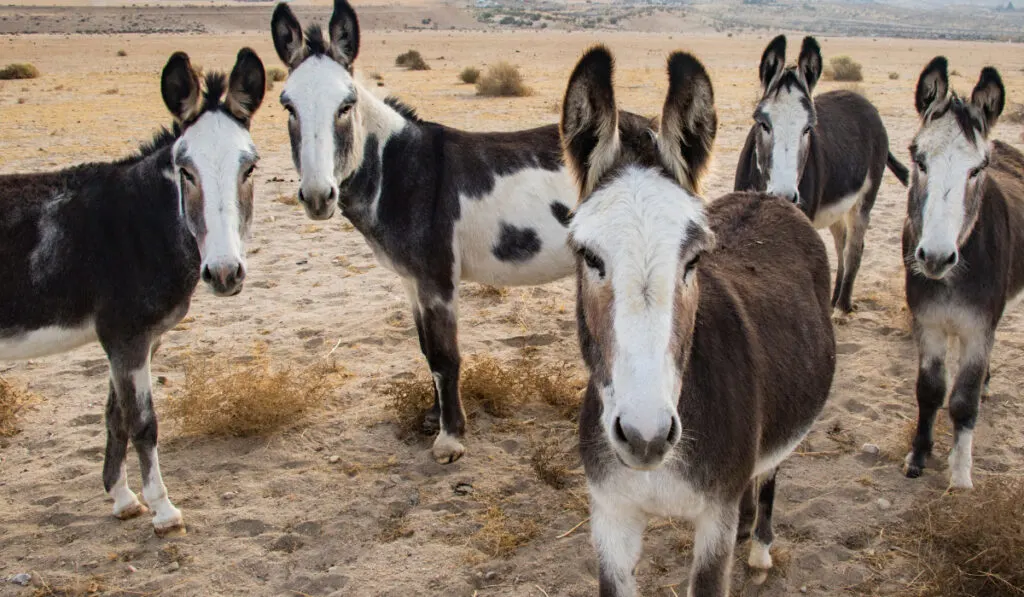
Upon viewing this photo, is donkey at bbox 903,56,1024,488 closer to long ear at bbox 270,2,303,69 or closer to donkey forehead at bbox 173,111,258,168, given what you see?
donkey forehead at bbox 173,111,258,168

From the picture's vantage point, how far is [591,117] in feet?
8.41

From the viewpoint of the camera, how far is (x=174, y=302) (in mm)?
4152

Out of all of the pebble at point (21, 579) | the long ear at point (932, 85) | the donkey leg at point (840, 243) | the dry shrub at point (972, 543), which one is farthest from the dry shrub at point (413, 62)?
the dry shrub at point (972, 543)

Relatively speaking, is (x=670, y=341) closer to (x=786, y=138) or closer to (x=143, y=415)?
(x=143, y=415)

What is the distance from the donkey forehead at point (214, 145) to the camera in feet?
12.9

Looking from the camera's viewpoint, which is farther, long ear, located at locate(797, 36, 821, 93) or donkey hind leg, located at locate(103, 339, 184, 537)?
long ear, located at locate(797, 36, 821, 93)

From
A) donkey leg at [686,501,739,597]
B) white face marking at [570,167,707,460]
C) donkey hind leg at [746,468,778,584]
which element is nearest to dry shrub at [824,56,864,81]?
donkey hind leg at [746,468,778,584]

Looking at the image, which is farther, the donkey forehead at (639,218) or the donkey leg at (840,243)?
the donkey leg at (840,243)

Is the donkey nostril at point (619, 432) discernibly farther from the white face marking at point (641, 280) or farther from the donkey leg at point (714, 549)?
the donkey leg at point (714, 549)

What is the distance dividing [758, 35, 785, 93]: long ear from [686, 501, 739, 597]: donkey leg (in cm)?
438

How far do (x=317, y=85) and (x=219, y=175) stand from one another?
103 centimetres

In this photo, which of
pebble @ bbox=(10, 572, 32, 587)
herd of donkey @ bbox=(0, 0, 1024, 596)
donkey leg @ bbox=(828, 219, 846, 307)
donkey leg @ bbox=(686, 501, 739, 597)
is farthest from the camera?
donkey leg @ bbox=(828, 219, 846, 307)

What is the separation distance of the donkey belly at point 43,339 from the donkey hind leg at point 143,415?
0.54ft

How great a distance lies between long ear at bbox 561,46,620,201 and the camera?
249 centimetres
